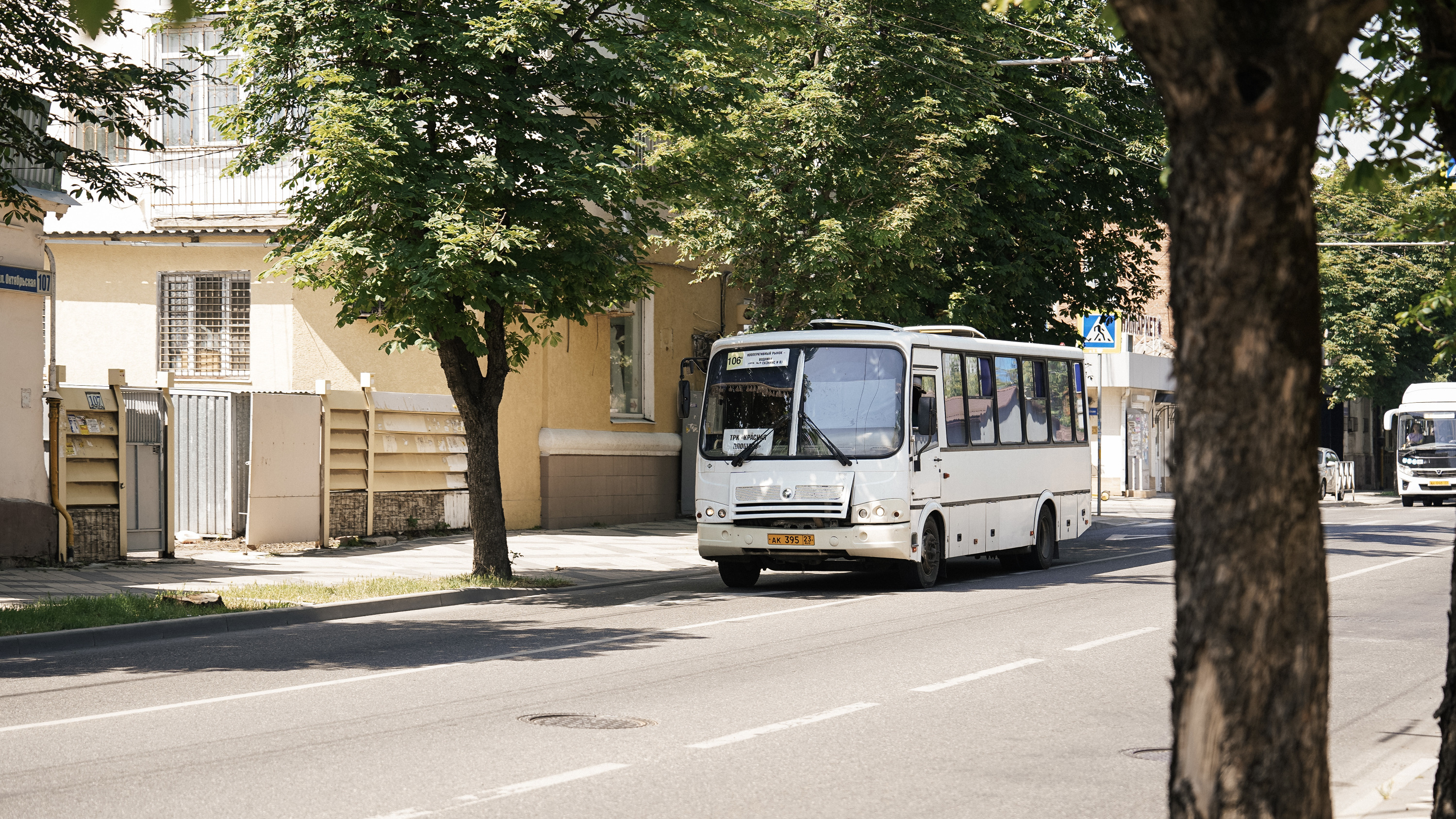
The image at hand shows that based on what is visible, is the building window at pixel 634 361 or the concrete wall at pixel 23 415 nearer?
the concrete wall at pixel 23 415

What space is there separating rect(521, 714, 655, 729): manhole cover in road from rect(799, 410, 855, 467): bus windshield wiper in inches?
327

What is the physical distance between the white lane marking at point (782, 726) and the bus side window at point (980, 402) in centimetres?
962

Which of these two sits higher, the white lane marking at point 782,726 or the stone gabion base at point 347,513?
the stone gabion base at point 347,513

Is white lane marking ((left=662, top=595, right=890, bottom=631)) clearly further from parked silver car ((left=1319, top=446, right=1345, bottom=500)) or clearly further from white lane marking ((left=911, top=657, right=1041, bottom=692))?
parked silver car ((left=1319, top=446, right=1345, bottom=500))

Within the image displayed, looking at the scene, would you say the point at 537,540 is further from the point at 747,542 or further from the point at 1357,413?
the point at 1357,413

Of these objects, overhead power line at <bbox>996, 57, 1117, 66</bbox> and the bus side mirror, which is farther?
overhead power line at <bbox>996, 57, 1117, 66</bbox>

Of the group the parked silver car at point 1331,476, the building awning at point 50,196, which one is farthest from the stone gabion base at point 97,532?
the parked silver car at point 1331,476

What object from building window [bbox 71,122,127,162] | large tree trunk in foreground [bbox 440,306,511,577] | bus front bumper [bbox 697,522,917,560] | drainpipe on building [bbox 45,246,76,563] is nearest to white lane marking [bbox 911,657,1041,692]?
bus front bumper [bbox 697,522,917,560]

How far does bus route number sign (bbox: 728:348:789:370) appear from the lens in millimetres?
17109

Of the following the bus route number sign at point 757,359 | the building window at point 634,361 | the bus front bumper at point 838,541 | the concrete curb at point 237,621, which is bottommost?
the concrete curb at point 237,621

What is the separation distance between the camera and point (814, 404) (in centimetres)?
1695

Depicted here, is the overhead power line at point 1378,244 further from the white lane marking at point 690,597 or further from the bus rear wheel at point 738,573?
the bus rear wheel at point 738,573

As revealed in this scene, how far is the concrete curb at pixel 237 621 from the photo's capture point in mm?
11336

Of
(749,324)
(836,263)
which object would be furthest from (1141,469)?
(836,263)
